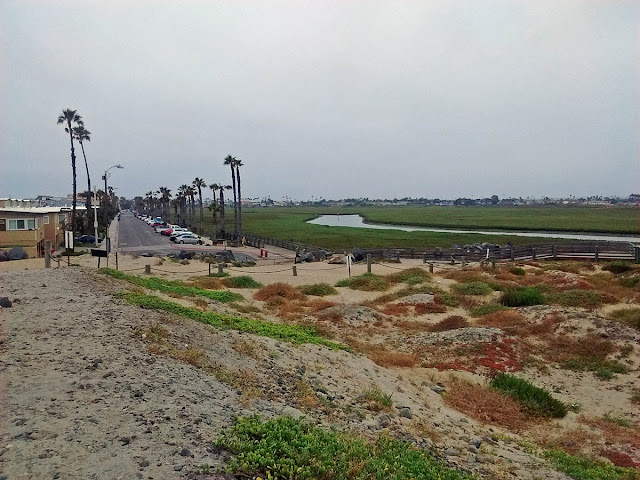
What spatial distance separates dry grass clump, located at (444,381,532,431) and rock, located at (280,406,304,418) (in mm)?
5177

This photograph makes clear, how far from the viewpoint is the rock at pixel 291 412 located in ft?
26.1

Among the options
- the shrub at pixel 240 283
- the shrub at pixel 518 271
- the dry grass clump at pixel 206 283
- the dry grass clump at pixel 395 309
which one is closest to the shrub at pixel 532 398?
the dry grass clump at pixel 395 309

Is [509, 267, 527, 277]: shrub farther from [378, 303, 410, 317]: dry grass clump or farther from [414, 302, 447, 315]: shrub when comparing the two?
[378, 303, 410, 317]: dry grass clump

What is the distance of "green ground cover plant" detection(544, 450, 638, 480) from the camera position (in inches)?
333

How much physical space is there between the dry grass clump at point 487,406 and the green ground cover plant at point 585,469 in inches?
74.2

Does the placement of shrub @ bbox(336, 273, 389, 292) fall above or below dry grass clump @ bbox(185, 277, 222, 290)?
below

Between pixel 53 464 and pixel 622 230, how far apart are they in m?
98.2

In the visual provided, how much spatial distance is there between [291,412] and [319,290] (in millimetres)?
19646

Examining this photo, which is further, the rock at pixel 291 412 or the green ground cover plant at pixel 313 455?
the rock at pixel 291 412

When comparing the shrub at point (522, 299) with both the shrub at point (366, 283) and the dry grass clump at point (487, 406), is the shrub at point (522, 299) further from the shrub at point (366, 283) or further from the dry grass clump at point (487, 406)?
the dry grass clump at point (487, 406)

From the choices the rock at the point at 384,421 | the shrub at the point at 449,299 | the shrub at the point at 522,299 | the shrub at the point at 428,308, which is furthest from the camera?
the shrub at the point at 449,299

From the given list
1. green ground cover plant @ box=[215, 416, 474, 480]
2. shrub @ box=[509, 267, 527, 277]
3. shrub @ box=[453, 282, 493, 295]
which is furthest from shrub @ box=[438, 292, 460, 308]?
green ground cover plant @ box=[215, 416, 474, 480]

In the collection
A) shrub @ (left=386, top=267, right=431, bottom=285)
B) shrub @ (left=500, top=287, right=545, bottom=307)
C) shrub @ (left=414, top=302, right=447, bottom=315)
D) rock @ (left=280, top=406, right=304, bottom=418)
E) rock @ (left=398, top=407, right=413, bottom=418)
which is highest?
rock @ (left=280, top=406, right=304, bottom=418)

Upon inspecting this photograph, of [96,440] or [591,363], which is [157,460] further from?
[591,363]
